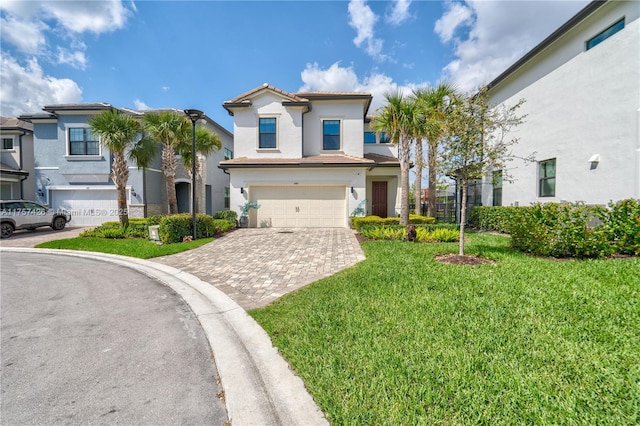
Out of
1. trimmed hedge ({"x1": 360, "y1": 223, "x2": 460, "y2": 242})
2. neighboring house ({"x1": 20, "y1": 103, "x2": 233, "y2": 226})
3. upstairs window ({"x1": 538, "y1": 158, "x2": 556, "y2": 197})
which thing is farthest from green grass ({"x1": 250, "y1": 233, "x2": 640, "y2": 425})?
neighboring house ({"x1": 20, "y1": 103, "x2": 233, "y2": 226})

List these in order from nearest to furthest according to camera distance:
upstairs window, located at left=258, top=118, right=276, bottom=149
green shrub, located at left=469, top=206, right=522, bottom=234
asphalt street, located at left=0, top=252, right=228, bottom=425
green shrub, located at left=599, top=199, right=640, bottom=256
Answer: asphalt street, located at left=0, top=252, right=228, bottom=425, green shrub, located at left=599, top=199, right=640, bottom=256, green shrub, located at left=469, top=206, right=522, bottom=234, upstairs window, located at left=258, top=118, right=276, bottom=149

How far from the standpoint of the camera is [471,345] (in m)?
3.09

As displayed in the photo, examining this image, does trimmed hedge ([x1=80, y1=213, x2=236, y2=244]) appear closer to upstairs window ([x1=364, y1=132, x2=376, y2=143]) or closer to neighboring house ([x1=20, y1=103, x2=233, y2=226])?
neighboring house ([x1=20, y1=103, x2=233, y2=226])

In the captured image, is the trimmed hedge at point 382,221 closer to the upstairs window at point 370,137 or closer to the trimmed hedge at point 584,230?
the trimmed hedge at point 584,230

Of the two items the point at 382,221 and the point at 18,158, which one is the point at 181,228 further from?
the point at 18,158

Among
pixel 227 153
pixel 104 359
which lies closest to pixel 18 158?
pixel 227 153

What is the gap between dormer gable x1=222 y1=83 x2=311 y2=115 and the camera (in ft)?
52.9

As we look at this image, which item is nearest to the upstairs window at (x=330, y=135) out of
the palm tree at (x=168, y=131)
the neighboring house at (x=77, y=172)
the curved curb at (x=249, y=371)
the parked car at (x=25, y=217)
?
the palm tree at (x=168, y=131)

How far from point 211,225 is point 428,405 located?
12.2 metres

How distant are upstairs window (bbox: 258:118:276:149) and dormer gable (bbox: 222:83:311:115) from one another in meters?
1.30

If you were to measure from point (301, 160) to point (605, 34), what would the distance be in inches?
534

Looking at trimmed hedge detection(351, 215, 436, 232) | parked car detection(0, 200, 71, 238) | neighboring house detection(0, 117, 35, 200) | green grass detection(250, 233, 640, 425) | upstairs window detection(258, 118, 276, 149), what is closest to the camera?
green grass detection(250, 233, 640, 425)

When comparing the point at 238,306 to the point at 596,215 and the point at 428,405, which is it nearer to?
the point at 428,405

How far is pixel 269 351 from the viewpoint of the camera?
10.9ft
